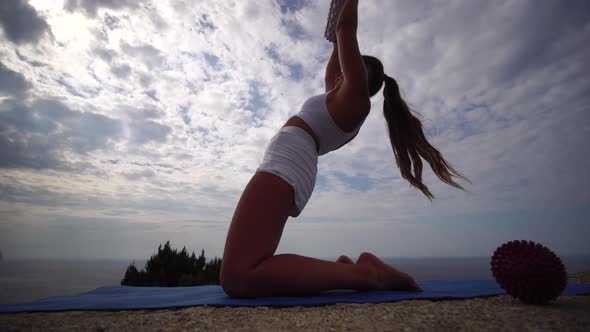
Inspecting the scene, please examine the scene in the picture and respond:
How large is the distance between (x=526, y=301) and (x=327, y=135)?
5.43ft

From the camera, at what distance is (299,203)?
77.6 inches

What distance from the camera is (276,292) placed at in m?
1.85

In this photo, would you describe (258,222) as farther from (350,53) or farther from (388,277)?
(350,53)

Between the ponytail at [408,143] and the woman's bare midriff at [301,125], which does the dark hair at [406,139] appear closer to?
the ponytail at [408,143]

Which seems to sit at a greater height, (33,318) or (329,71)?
(329,71)

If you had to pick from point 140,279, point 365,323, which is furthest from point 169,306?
point 140,279

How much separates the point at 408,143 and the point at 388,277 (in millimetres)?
1308

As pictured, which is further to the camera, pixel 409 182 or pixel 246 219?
pixel 409 182

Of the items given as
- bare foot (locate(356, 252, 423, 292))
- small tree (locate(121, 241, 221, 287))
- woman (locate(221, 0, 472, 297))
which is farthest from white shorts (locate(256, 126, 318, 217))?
small tree (locate(121, 241, 221, 287))

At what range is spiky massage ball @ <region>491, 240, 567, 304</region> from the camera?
151 cm

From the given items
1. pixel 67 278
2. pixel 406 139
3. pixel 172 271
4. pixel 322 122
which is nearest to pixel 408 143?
pixel 406 139

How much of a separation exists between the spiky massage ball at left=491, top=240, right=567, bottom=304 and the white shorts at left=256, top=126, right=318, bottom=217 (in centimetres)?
136

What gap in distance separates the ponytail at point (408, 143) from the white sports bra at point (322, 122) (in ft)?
2.23

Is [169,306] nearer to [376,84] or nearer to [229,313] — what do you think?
[229,313]
